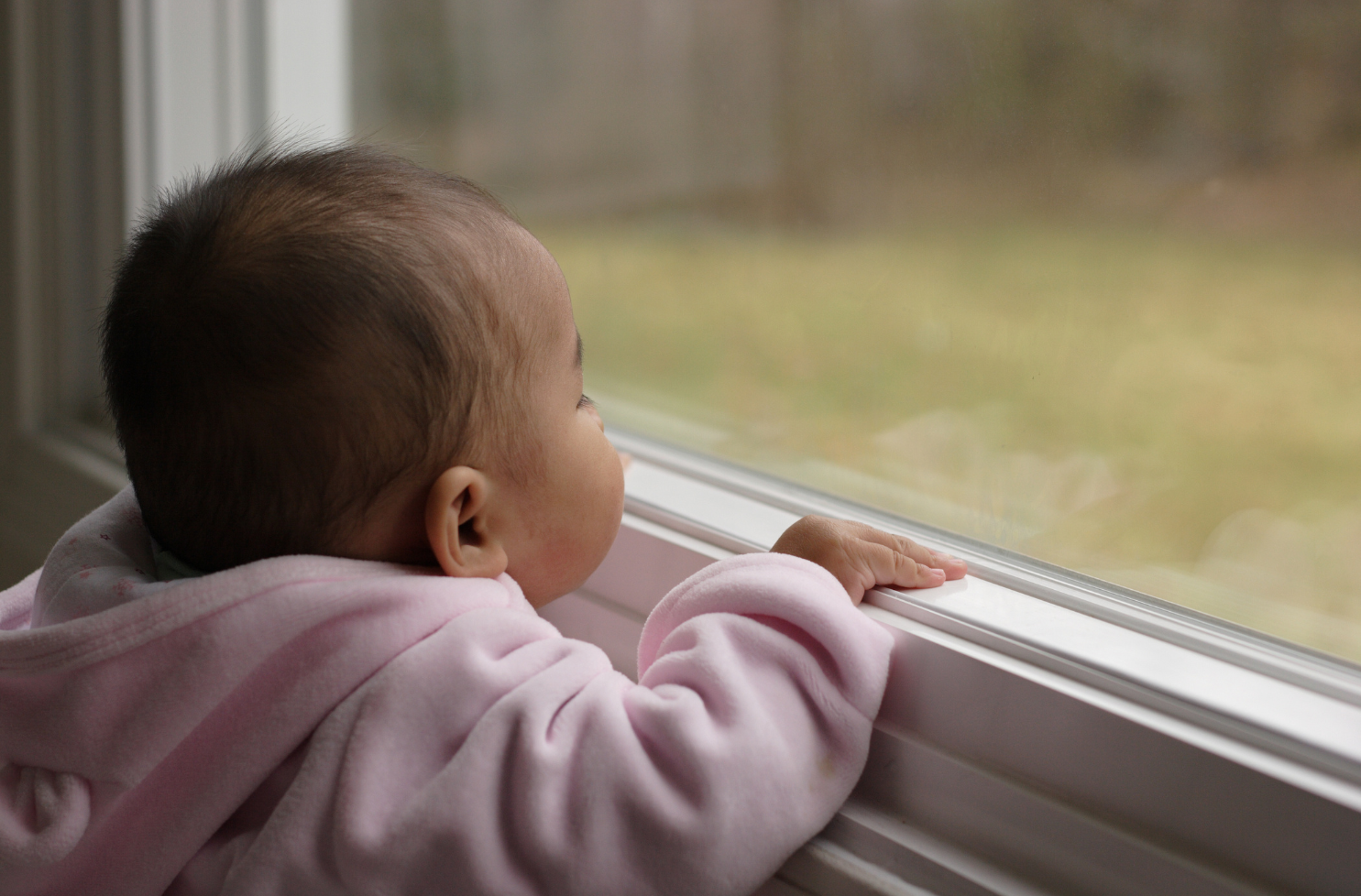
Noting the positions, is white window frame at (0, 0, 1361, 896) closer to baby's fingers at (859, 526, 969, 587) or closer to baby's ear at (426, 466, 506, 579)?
baby's fingers at (859, 526, 969, 587)

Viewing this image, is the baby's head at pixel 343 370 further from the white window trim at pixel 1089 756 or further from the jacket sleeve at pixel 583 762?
the white window trim at pixel 1089 756

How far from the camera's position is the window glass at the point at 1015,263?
0.57 metres

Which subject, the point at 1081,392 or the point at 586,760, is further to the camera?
the point at 1081,392

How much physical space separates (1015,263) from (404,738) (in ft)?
1.63

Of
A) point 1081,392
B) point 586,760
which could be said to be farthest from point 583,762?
point 1081,392

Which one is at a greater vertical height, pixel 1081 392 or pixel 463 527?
pixel 1081 392

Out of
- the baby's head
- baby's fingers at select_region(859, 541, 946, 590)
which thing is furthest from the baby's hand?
the baby's head

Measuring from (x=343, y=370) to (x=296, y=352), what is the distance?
27 millimetres

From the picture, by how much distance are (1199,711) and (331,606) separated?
445mm

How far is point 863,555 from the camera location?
0.65 meters

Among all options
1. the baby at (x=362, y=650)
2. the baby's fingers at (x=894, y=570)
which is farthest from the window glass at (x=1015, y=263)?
the baby at (x=362, y=650)

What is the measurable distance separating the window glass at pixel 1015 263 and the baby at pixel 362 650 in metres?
0.21

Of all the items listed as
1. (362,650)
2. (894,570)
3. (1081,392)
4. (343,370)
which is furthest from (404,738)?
(1081,392)

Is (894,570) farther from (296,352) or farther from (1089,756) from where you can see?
(296,352)
